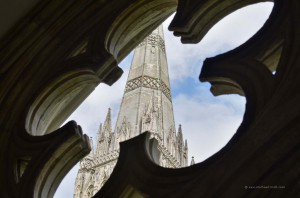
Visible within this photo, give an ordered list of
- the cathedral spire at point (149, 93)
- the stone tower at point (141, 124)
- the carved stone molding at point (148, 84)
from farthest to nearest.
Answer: the carved stone molding at point (148, 84), the cathedral spire at point (149, 93), the stone tower at point (141, 124)

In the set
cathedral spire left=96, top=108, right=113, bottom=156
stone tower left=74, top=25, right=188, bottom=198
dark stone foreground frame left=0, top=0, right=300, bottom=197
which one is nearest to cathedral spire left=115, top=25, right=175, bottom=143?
stone tower left=74, top=25, right=188, bottom=198

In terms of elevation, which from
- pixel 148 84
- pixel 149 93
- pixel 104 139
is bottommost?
pixel 104 139

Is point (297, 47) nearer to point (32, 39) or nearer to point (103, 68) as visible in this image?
point (103, 68)

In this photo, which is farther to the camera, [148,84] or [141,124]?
[148,84]

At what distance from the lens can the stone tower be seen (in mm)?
24375

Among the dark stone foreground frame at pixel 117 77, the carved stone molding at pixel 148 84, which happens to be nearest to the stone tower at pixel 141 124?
the carved stone molding at pixel 148 84

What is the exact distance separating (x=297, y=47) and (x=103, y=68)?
3.37 ft

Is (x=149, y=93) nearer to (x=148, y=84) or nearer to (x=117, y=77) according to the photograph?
(x=148, y=84)

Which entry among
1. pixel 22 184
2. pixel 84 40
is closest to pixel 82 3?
pixel 84 40

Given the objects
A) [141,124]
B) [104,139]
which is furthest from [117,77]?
[104,139]

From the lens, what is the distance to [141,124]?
24922 millimetres

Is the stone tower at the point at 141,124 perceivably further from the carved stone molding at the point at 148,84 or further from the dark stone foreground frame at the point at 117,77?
the dark stone foreground frame at the point at 117,77

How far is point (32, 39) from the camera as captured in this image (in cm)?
283

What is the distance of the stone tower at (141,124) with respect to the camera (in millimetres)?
24375
